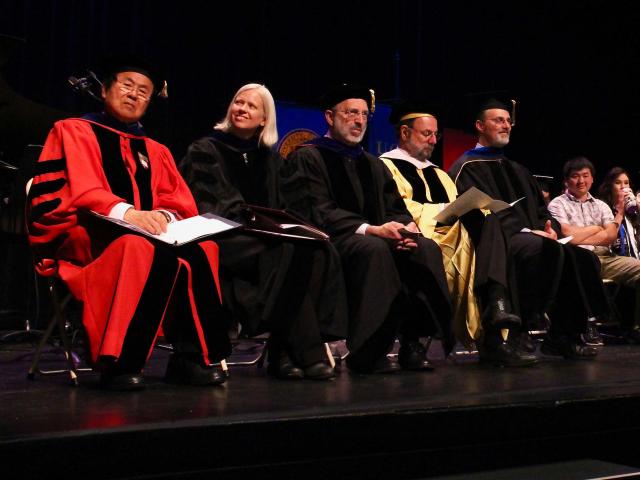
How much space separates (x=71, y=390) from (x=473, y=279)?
2063 mm

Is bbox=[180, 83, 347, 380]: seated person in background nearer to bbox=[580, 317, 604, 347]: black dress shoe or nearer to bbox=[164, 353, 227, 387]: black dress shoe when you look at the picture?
bbox=[164, 353, 227, 387]: black dress shoe

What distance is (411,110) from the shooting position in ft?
15.7

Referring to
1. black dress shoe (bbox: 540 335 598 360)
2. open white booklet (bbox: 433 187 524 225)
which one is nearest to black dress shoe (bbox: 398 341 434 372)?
open white booklet (bbox: 433 187 524 225)

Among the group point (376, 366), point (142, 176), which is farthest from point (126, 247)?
point (376, 366)

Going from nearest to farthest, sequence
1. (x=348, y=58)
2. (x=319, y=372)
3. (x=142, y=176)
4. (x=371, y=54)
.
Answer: (x=319, y=372), (x=142, y=176), (x=348, y=58), (x=371, y=54)

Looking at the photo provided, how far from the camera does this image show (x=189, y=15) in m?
6.75

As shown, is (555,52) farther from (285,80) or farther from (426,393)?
(426,393)

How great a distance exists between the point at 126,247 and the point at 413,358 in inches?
61.2

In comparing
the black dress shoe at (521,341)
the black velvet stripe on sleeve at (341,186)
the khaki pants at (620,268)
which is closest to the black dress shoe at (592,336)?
the khaki pants at (620,268)

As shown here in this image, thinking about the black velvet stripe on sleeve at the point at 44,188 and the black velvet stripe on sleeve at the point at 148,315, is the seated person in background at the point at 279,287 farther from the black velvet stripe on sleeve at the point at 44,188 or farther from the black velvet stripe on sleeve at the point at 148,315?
the black velvet stripe on sleeve at the point at 44,188

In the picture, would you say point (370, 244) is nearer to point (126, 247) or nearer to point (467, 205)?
point (467, 205)

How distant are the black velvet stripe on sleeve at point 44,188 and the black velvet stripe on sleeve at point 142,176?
0.37 metres

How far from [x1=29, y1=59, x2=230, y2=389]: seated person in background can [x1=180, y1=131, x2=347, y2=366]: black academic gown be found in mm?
186

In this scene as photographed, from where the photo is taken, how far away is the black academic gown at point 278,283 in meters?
3.59
